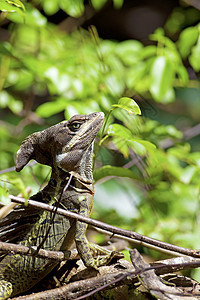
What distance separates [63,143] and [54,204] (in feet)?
1.20

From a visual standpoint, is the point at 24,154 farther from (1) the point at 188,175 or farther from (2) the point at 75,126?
(1) the point at 188,175

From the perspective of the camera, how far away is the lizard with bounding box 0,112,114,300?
6.99 feet

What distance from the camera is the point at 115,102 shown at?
312 centimetres

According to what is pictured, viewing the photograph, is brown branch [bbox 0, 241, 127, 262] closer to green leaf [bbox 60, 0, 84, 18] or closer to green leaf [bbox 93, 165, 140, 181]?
green leaf [bbox 93, 165, 140, 181]

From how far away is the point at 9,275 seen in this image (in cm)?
214

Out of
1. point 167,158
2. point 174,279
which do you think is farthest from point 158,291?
point 167,158

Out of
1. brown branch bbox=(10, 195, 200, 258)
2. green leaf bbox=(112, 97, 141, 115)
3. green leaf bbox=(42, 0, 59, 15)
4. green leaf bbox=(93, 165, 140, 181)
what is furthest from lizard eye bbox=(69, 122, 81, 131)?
green leaf bbox=(42, 0, 59, 15)

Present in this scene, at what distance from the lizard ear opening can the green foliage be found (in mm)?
→ 514

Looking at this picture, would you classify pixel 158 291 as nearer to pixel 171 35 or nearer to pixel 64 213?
pixel 64 213

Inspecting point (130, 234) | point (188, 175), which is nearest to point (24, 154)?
point (130, 234)

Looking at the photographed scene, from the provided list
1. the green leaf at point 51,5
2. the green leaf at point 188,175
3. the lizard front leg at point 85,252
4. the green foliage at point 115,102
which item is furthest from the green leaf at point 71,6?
the lizard front leg at point 85,252

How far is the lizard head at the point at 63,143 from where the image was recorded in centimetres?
221

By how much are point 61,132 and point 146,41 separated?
469cm

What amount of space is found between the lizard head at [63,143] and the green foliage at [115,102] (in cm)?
16
